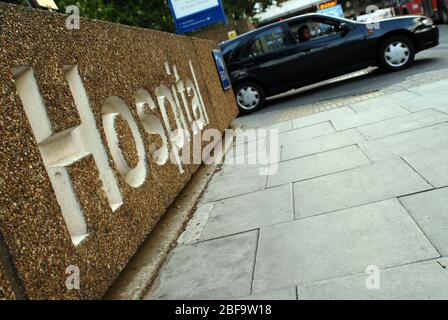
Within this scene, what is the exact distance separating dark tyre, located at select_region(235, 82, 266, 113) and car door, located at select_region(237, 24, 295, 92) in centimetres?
18

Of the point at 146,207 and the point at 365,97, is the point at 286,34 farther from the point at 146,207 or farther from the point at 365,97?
the point at 146,207

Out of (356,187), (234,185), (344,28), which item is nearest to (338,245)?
(356,187)

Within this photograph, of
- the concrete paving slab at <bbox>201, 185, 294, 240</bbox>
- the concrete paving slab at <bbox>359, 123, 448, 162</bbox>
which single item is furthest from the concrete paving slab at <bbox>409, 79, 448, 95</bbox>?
the concrete paving slab at <bbox>201, 185, 294, 240</bbox>

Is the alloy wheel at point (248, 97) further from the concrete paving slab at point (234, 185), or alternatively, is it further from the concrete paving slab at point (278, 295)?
the concrete paving slab at point (278, 295)

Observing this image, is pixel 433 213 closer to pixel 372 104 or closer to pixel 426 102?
pixel 426 102

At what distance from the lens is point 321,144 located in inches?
218

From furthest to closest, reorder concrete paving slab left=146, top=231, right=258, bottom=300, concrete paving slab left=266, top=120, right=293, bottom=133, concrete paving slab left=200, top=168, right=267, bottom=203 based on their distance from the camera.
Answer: concrete paving slab left=266, top=120, right=293, bottom=133 → concrete paving slab left=200, top=168, right=267, bottom=203 → concrete paving slab left=146, top=231, right=258, bottom=300

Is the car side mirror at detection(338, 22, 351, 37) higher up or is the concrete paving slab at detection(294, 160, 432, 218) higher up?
the car side mirror at detection(338, 22, 351, 37)

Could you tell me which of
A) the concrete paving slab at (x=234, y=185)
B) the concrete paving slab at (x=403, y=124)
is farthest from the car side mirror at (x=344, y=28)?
the concrete paving slab at (x=234, y=185)

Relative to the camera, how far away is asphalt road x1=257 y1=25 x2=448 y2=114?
8953mm

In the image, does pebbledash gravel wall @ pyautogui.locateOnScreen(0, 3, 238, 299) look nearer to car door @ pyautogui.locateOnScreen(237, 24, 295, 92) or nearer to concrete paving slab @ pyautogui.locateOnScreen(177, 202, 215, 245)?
concrete paving slab @ pyautogui.locateOnScreen(177, 202, 215, 245)

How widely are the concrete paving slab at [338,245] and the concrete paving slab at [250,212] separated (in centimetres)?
21

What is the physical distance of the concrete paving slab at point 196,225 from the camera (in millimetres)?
3634
